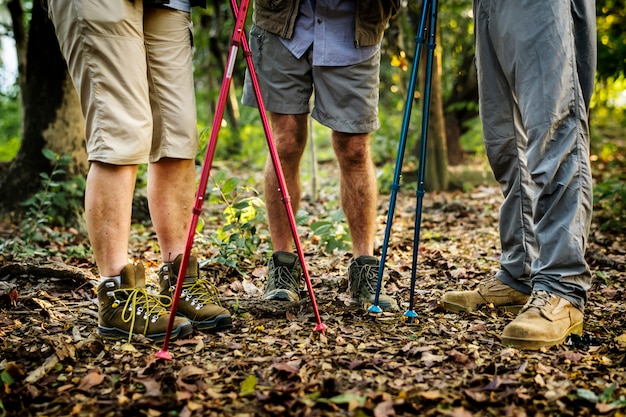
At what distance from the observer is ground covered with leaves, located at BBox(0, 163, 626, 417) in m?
2.11

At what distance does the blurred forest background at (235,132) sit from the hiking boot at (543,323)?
1657 mm

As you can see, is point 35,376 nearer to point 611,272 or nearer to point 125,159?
point 125,159

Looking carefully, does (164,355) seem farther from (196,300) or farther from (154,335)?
(196,300)

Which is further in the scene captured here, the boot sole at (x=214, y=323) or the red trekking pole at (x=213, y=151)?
the boot sole at (x=214, y=323)

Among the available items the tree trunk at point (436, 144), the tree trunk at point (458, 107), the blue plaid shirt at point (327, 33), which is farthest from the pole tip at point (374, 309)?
the tree trunk at point (458, 107)

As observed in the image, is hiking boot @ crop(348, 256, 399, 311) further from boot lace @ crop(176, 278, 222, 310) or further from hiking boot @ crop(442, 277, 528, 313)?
boot lace @ crop(176, 278, 222, 310)

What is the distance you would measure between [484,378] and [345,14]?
6.97 ft

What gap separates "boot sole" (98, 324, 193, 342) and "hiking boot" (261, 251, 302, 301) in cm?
65

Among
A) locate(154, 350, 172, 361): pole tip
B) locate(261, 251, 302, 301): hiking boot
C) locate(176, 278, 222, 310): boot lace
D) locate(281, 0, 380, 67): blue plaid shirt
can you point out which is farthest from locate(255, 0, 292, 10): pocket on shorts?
locate(154, 350, 172, 361): pole tip

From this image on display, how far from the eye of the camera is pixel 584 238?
281 cm

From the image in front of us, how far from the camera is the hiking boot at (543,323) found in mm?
2631

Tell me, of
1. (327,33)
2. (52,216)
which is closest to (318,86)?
(327,33)

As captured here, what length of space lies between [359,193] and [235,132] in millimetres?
10323

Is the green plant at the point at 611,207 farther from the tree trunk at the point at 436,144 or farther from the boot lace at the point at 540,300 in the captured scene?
the boot lace at the point at 540,300
